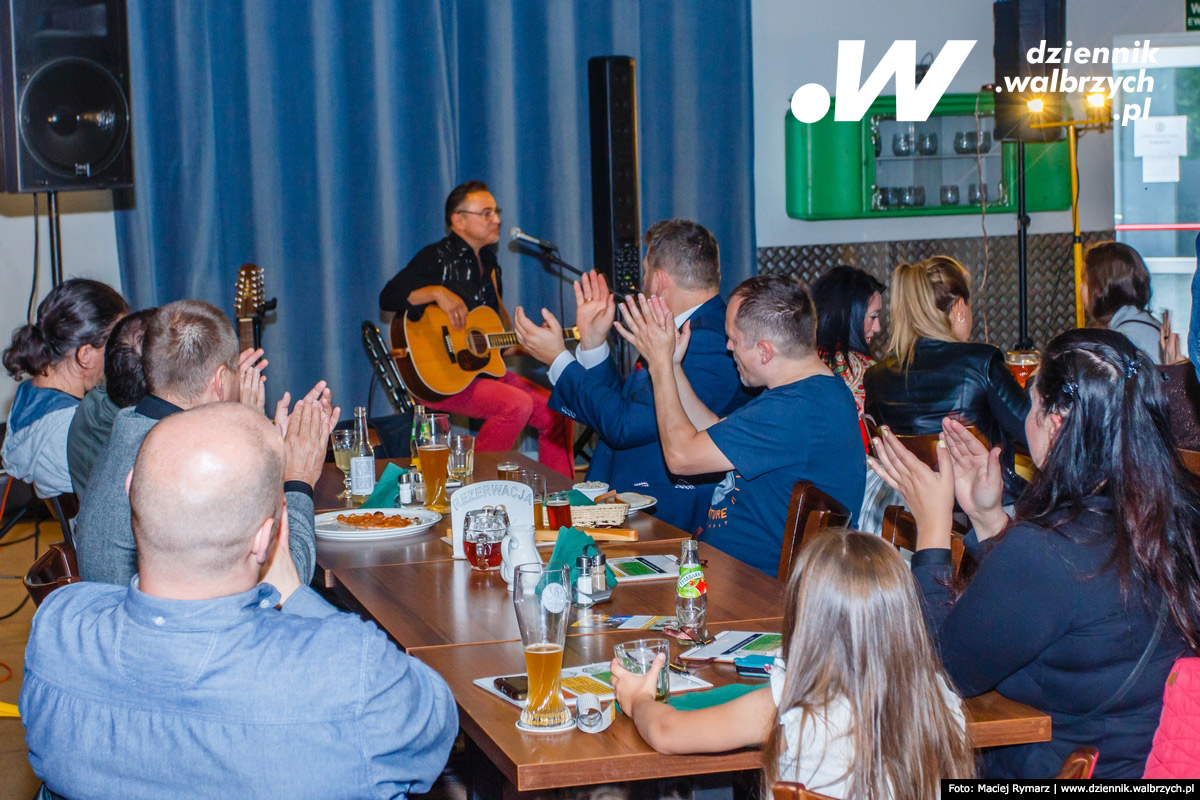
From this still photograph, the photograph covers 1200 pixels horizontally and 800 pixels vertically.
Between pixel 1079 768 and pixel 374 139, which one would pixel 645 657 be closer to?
pixel 1079 768

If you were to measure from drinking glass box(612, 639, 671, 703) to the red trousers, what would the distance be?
4063mm

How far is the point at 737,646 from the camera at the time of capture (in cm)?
194

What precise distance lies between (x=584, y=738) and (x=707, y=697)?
0.22m

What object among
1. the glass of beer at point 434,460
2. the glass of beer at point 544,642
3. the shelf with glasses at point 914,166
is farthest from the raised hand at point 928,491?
the shelf with glasses at point 914,166

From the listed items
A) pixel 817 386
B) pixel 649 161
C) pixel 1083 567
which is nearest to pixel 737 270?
pixel 649 161

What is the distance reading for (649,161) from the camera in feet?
23.8

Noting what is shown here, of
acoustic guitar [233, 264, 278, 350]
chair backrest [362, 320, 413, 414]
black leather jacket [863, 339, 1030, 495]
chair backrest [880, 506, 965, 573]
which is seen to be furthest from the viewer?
chair backrest [362, 320, 413, 414]

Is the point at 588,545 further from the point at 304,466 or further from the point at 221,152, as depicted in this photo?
the point at 221,152

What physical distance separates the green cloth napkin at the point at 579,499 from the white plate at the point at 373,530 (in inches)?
14.2

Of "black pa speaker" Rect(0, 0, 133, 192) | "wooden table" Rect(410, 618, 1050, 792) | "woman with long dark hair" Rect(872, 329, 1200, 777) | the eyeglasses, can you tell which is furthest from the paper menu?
the eyeglasses

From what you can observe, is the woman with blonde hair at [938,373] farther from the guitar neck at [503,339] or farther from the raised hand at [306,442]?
the raised hand at [306,442]

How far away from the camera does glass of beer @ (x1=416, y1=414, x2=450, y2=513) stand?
123 inches

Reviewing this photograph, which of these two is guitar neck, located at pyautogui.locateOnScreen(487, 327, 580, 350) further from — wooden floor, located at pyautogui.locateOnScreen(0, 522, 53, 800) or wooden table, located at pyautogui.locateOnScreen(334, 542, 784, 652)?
wooden table, located at pyautogui.locateOnScreen(334, 542, 784, 652)

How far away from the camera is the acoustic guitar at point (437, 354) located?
5.94 m
